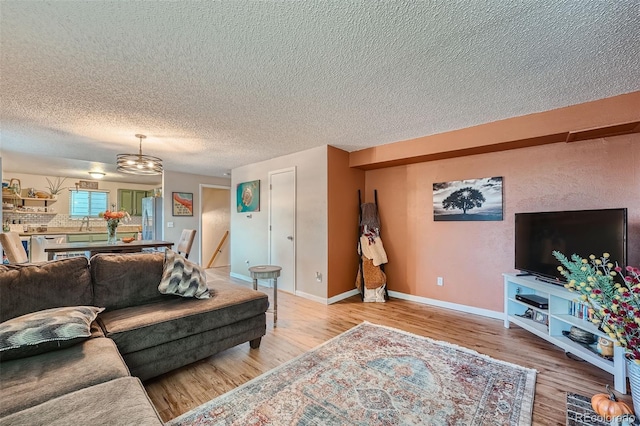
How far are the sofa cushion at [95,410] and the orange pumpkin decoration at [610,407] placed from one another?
1913 mm

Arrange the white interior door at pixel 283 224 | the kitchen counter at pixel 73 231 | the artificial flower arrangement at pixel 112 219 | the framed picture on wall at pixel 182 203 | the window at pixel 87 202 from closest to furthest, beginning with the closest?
the artificial flower arrangement at pixel 112 219
the white interior door at pixel 283 224
the kitchen counter at pixel 73 231
the framed picture on wall at pixel 182 203
the window at pixel 87 202

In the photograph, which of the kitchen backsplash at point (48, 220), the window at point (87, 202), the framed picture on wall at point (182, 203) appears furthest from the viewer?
the window at point (87, 202)

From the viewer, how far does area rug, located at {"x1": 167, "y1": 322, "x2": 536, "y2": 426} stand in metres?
1.58

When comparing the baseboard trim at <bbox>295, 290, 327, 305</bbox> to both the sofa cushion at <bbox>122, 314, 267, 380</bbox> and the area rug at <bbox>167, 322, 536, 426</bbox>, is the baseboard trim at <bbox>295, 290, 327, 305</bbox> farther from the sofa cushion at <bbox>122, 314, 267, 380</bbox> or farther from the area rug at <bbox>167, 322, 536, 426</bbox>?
the sofa cushion at <bbox>122, 314, 267, 380</bbox>

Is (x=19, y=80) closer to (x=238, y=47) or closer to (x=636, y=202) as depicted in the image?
(x=238, y=47)

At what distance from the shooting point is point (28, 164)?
5.19 meters

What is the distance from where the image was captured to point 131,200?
7.52 meters

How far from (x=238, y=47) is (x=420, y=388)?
8.65 feet

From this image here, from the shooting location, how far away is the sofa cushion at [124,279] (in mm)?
2055

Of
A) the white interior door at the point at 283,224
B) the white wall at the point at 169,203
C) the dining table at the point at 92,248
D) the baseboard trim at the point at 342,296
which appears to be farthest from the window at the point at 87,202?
the baseboard trim at the point at 342,296

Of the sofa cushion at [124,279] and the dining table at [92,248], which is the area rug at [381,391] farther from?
the dining table at [92,248]

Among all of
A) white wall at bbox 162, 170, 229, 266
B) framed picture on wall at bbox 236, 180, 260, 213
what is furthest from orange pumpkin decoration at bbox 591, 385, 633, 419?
white wall at bbox 162, 170, 229, 266

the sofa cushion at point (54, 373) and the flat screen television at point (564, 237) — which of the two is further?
the flat screen television at point (564, 237)

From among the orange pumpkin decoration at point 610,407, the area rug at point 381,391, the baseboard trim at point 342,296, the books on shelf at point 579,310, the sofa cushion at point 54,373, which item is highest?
the sofa cushion at point 54,373
